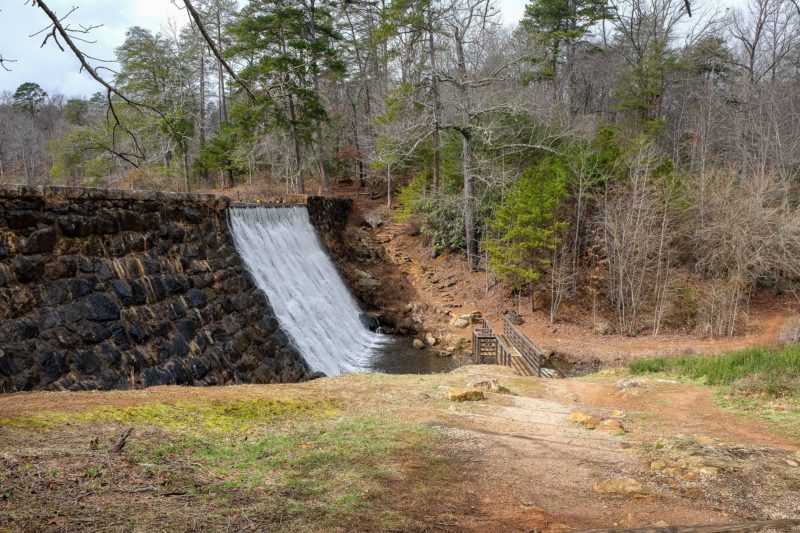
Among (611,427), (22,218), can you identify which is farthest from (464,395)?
(22,218)

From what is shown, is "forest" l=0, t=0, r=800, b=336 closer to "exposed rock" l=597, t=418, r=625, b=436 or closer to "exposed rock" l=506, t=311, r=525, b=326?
"exposed rock" l=506, t=311, r=525, b=326

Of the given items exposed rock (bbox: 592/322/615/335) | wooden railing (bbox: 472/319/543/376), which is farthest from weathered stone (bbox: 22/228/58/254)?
exposed rock (bbox: 592/322/615/335)

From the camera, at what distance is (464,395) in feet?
24.0

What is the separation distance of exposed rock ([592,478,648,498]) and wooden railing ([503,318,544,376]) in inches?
289

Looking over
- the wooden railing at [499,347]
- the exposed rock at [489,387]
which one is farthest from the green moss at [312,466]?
the wooden railing at [499,347]

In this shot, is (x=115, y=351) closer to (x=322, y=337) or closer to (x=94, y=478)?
(x=94, y=478)

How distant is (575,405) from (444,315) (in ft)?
38.4

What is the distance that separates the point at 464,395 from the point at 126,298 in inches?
238

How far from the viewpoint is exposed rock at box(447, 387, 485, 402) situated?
7285 millimetres

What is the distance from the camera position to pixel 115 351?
7.79 metres

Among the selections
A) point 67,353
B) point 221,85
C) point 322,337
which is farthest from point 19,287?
point 221,85

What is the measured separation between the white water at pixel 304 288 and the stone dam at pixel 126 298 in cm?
87

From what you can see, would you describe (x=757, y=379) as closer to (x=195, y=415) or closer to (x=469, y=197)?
(x=195, y=415)

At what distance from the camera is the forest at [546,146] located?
18.5 m
